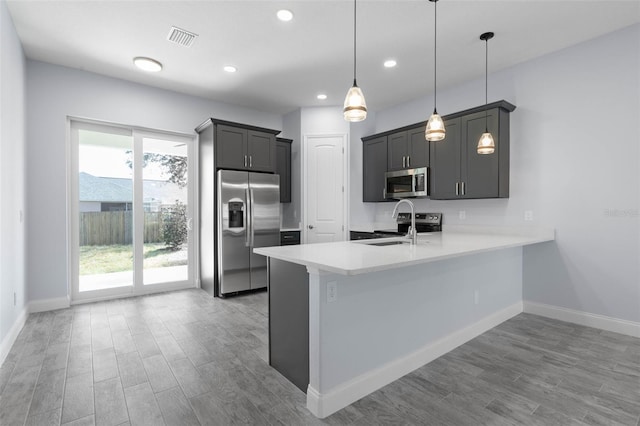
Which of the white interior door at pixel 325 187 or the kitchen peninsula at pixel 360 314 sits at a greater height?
the white interior door at pixel 325 187

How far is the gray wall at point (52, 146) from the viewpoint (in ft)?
11.9

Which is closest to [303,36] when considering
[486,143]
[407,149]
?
[486,143]

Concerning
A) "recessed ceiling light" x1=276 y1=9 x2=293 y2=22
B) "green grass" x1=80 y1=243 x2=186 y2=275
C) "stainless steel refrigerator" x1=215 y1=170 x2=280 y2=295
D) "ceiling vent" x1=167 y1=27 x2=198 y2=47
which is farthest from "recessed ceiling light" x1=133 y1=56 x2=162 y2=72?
"green grass" x1=80 y1=243 x2=186 y2=275

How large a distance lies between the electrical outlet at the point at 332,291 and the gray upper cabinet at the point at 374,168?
334cm

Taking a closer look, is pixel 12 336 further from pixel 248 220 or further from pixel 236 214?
pixel 248 220

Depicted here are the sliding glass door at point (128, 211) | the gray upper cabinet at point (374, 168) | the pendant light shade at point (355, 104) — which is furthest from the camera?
the gray upper cabinet at point (374, 168)

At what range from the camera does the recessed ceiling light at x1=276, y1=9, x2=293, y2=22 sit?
109 inches

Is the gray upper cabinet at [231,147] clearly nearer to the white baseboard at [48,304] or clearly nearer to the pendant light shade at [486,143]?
the white baseboard at [48,304]

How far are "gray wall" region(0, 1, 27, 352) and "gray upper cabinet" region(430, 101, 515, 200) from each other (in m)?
4.53

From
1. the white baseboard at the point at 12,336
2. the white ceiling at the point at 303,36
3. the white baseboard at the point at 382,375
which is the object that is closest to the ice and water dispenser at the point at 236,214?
the white ceiling at the point at 303,36

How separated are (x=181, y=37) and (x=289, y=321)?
2952mm

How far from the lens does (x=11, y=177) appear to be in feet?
9.59

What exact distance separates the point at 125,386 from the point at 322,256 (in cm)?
161

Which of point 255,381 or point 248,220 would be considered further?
point 248,220
